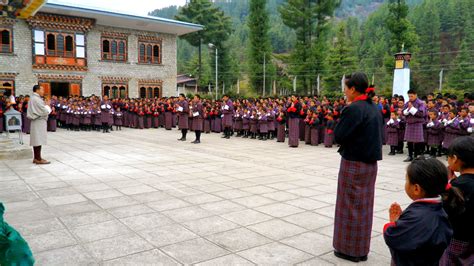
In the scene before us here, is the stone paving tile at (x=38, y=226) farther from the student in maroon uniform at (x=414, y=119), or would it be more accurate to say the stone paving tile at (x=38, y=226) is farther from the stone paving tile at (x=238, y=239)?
the student in maroon uniform at (x=414, y=119)

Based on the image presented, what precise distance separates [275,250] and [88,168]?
5693 mm

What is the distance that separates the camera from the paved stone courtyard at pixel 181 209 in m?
3.62

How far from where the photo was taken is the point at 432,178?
2.11 metres

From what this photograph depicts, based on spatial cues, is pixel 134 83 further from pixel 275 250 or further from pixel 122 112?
pixel 275 250

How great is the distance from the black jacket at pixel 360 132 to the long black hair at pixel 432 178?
1251 mm

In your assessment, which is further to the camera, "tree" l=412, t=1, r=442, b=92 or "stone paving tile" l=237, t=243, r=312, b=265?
"tree" l=412, t=1, r=442, b=92

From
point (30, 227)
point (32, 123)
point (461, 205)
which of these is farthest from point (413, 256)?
point (32, 123)

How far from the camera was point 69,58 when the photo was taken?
976 inches

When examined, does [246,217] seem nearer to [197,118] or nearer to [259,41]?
[197,118]

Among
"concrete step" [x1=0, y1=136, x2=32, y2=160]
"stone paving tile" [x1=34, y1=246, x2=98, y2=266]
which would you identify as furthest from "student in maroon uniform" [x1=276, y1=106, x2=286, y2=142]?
Answer: "stone paving tile" [x1=34, y1=246, x2=98, y2=266]

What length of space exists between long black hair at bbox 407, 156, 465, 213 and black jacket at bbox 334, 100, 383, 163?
125 centimetres

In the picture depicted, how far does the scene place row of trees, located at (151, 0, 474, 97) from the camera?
113ft

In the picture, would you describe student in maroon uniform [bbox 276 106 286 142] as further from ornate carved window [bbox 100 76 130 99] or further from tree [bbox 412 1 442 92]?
tree [bbox 412 1 442 92]

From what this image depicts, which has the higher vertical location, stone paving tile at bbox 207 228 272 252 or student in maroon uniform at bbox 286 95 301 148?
student in maroon uniform at bbox 286 95 301 148
